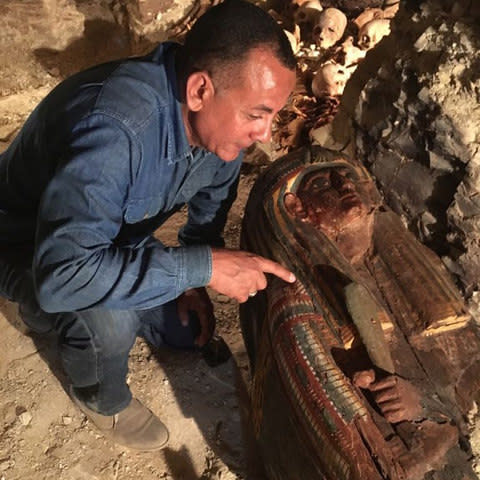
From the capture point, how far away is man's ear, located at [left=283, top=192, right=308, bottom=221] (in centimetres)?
264

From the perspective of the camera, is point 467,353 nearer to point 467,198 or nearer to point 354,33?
point 467,198

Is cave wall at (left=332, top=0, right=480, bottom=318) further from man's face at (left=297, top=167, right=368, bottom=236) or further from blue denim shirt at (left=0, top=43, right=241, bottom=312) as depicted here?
blue denim shirt at (left=0, top=43, right=241, bottom=312)

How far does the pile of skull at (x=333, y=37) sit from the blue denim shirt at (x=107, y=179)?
2429 millimetres

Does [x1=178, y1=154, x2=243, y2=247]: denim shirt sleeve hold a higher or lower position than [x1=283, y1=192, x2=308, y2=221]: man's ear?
lower

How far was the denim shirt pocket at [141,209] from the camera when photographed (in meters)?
2.35

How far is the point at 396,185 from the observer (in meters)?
3.10

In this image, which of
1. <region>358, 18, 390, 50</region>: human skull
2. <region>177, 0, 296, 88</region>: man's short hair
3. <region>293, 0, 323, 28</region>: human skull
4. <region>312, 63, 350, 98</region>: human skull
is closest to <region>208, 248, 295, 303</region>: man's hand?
<region>177, 0, 296, 88</region>: man's short hair

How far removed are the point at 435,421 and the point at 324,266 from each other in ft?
2.35

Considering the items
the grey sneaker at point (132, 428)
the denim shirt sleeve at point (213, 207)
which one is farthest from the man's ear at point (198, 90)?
the grey sneaker at point (132, 428)

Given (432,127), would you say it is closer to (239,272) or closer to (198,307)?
(239,272)

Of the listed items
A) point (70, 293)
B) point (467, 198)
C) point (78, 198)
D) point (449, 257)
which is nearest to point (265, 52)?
point (78, 198)

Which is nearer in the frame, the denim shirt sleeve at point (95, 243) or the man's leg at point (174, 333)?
the denim shirt sleeve at point (95, 243)

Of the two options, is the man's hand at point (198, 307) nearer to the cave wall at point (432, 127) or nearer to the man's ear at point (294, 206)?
the man's ear at point (294, 206)

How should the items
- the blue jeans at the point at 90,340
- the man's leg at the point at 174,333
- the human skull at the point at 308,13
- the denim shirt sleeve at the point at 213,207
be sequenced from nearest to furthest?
the blue jeans at the point at 90,340, the denim shirt sleeve at the point at 213,207, the man's leg at the point at 174,333, the human skull at the point at 308,13
